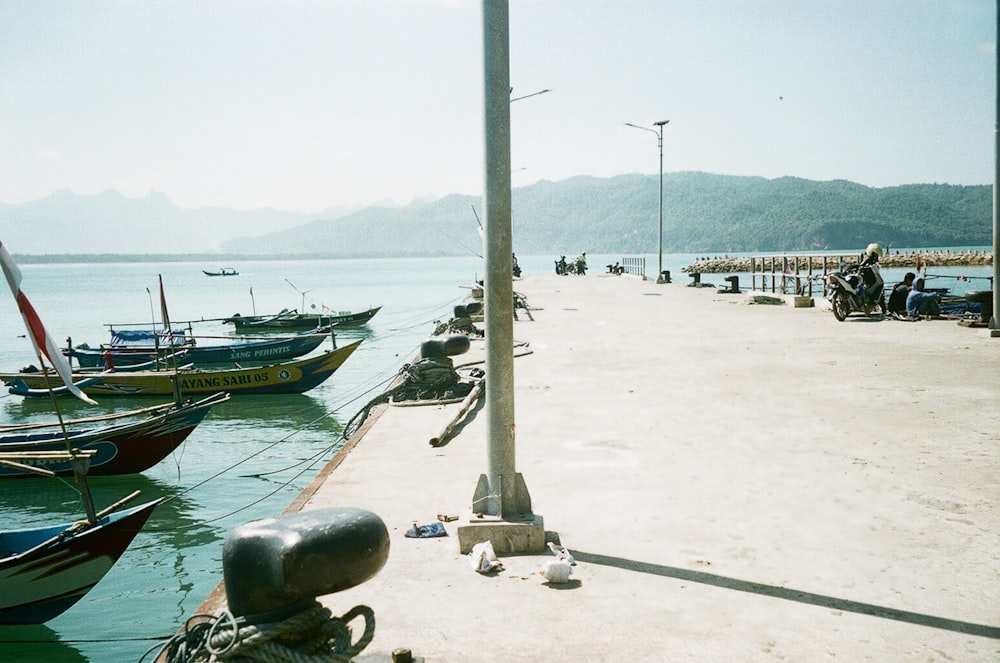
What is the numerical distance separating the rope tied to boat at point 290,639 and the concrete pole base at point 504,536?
1.95 meters

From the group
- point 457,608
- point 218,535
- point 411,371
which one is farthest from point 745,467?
point 218,535

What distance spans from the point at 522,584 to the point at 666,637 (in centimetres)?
103

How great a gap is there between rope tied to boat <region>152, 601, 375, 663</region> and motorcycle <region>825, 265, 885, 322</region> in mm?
18873

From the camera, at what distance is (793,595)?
177 inches

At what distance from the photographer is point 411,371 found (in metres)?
11.8

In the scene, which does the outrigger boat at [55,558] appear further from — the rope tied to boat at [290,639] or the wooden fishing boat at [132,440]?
the wooden fishing boat at [132,440]

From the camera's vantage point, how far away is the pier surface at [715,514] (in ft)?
13.3

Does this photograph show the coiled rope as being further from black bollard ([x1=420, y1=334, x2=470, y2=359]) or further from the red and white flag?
the red and white flag

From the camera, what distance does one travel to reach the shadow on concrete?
4.07 m

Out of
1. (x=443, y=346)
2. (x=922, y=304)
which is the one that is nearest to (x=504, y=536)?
(x=443, y=346)

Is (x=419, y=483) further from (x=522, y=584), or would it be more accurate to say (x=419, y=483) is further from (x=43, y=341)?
(x=43, y=341)

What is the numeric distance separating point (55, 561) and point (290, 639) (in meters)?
5.76

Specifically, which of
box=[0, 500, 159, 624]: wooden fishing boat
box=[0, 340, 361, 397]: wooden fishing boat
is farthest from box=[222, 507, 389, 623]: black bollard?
box=[0, 340, 361, 397]: wooden fishing boat

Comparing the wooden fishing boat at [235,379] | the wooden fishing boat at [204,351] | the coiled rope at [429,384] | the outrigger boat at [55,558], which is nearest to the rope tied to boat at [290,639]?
the outrigger boat at [55,558]
